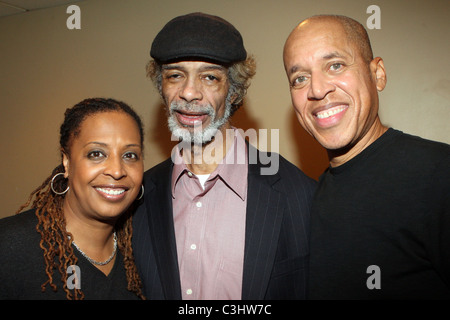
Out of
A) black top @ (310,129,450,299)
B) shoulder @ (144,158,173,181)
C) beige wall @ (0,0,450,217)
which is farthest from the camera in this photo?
beige wall @ (0,0,450,217)

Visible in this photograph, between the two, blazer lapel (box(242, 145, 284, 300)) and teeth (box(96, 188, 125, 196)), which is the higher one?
teeth (box(96, 188, 125, 196))

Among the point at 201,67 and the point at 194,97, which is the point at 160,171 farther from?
the point at 201,67

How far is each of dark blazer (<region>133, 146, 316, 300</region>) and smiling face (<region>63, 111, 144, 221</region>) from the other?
0.23 m

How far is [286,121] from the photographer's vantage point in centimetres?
266

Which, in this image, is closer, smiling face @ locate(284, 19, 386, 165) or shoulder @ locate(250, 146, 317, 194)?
smiling face @ locate(284, 19, 386, 165)

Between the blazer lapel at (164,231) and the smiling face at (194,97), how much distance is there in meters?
0.29

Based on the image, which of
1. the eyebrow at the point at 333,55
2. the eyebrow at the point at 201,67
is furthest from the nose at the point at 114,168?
the eyebrow at the point at 333,55

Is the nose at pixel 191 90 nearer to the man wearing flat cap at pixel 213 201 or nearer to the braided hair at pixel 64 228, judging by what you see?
the man wearing flat cap at pixel 213 201

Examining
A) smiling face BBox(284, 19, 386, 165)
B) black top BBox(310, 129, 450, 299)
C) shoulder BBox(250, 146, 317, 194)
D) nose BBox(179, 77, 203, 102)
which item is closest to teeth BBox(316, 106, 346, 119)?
smiling face BBox(284, 19, 386, 165)

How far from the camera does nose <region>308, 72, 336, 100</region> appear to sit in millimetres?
1451

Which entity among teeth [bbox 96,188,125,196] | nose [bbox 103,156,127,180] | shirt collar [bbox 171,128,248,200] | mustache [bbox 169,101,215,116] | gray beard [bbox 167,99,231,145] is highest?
mustache [bbox 169,101,215,116]

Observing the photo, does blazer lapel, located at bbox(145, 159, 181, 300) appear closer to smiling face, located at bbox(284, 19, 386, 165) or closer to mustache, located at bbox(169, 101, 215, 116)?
mustache, located at bbox(169, 101, 215, 116)
